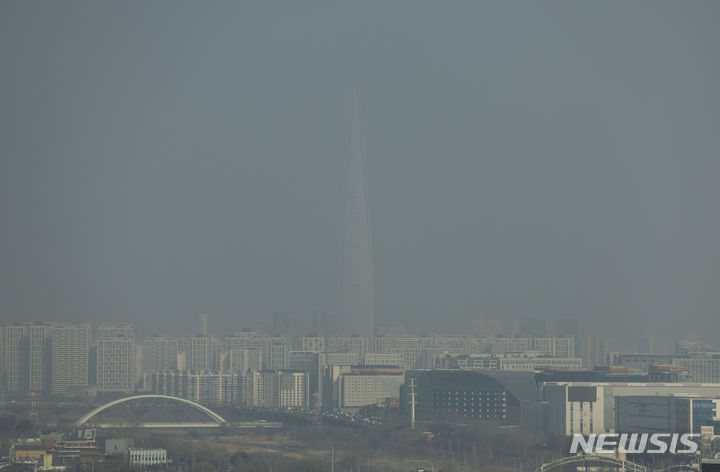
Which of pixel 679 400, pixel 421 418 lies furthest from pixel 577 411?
pixel 421 418

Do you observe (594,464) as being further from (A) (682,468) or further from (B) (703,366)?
(B) (703,366)

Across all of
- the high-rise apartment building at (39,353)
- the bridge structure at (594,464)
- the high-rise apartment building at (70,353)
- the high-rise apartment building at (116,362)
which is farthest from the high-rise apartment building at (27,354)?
the bridge structure at (594,464)

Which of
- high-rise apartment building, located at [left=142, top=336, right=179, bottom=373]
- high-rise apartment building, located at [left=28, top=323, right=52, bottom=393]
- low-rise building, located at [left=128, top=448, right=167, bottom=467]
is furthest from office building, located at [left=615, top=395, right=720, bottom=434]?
high-rise apartment building, located at [left=142, top=336, right=179, bottom=373]

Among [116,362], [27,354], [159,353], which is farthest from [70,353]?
[159,353]

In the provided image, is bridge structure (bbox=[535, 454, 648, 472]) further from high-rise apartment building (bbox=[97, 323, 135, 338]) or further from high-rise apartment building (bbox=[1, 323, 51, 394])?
high-rise apartment building (bbox=[97, 323, 135, 338])

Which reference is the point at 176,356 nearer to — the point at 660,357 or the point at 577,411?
the point at 660,357
